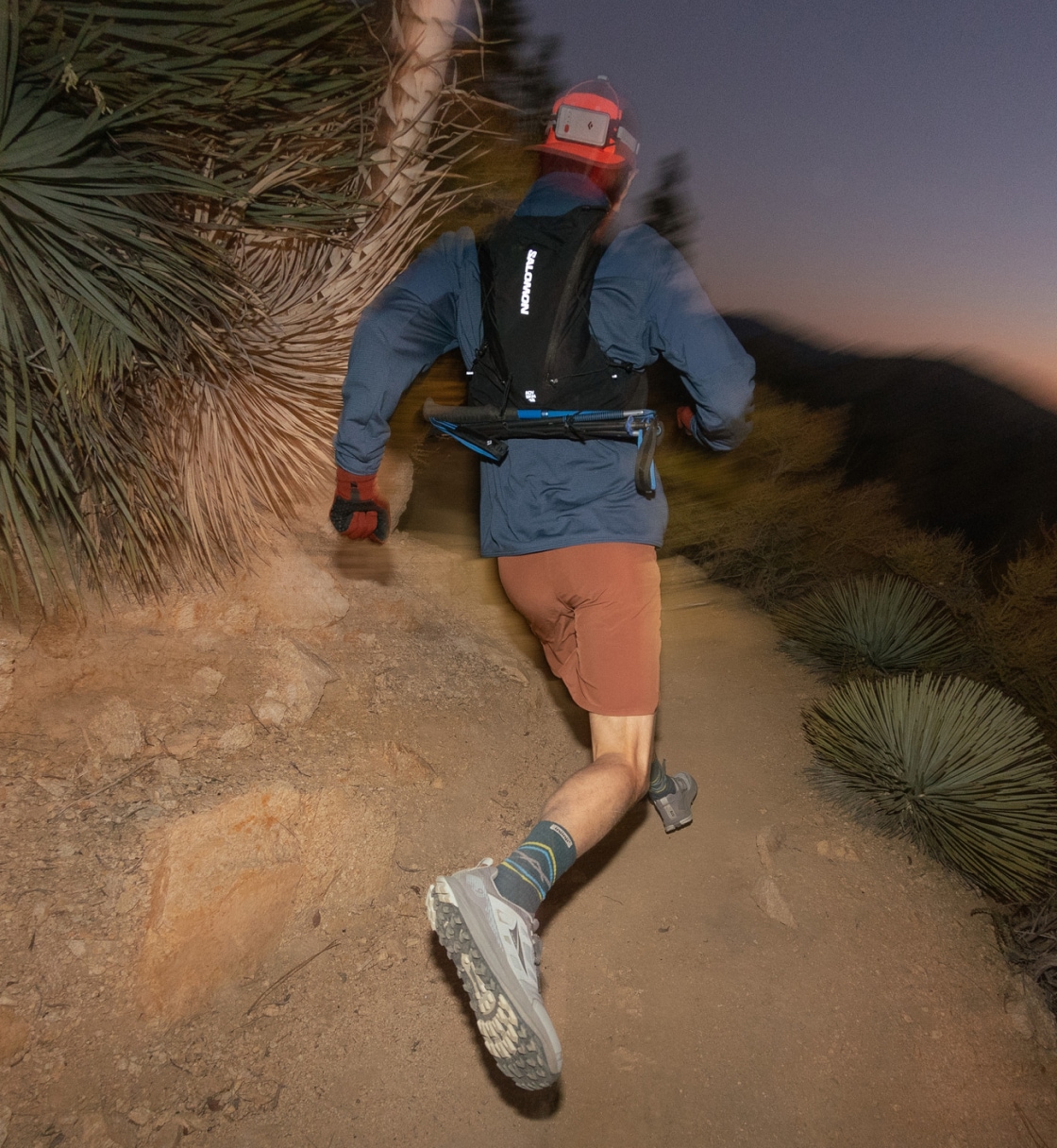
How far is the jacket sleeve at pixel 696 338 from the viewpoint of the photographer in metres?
1.97

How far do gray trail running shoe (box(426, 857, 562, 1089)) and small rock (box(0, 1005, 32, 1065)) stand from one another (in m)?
1.11

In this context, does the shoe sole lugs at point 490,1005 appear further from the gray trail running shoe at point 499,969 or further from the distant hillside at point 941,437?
the distant hillside at point 941,437

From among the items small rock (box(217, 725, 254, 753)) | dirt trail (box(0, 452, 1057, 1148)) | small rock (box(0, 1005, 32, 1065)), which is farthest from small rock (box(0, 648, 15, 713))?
small rock (box(0, 1005, 32, 1065))

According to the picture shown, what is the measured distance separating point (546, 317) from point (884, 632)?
396cm

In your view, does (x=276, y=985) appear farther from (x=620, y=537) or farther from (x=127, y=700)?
(x=620, y=537)

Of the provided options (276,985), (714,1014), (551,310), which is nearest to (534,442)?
(551,310)

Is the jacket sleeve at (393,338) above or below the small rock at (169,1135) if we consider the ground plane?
above

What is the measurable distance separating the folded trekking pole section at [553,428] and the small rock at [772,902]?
190cm

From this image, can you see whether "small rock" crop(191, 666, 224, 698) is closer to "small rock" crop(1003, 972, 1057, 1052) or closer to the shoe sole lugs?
the shoe sole lugs

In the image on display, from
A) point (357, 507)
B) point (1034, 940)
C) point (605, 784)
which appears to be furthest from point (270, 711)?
point (1034, 940)

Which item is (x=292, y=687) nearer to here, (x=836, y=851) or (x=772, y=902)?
(x=772, y=902)

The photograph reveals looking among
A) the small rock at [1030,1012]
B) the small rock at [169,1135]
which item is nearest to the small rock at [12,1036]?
the small rock at [169,1135]

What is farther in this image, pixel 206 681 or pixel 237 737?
pixel 206 681

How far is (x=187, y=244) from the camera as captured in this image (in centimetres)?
239
